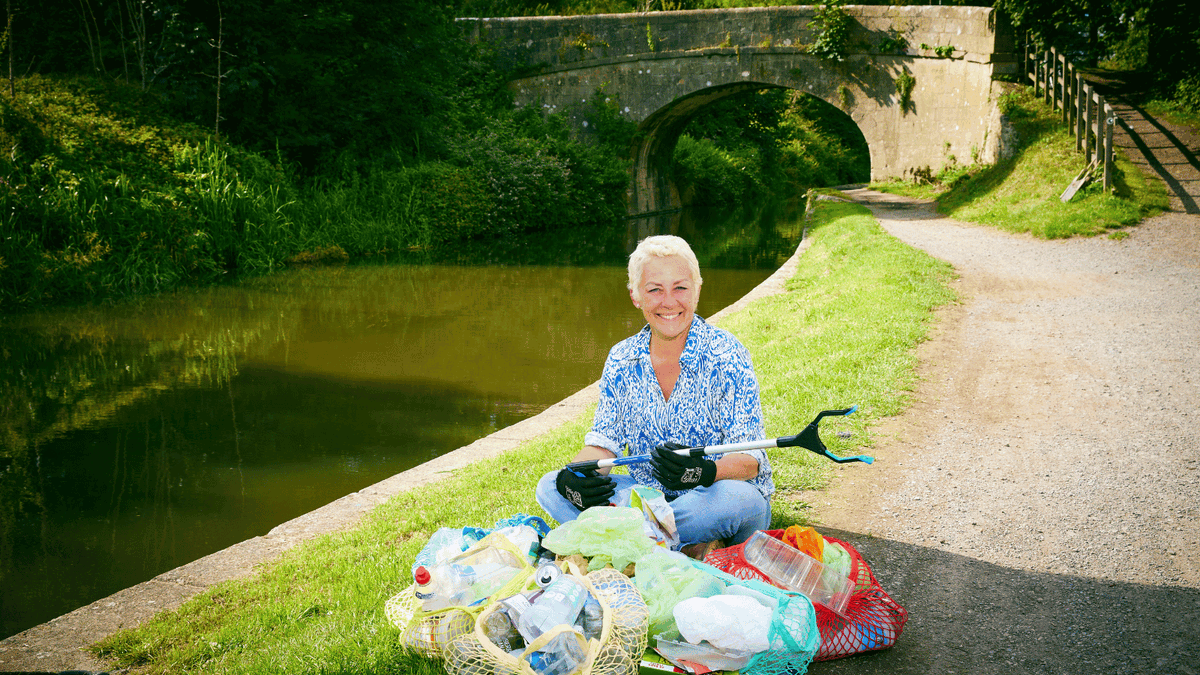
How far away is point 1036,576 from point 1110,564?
0.99ft

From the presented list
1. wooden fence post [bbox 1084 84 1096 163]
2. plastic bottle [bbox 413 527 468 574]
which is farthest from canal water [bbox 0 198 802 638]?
wooden fence post [bbox 1084 84 1096 163]

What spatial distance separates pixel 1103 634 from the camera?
2609 mm

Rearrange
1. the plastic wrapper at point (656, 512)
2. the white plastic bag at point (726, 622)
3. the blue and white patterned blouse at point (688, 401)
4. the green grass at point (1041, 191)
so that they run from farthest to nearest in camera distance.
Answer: the green grass at point (1041, 191), the blue and white patterned blouse at point (688, 401), the plastic wrapper at point (656, 512), the white plastic bag at point (726, 622)

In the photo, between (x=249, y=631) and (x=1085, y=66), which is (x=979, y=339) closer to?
(x=249, y=631)

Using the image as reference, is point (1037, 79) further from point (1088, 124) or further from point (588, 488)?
point (588, 488)

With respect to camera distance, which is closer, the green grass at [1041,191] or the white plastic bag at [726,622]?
the white plastic bag at [726,622]

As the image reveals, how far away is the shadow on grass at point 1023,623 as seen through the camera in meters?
2.47

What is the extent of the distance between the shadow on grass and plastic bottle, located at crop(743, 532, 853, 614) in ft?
0.60

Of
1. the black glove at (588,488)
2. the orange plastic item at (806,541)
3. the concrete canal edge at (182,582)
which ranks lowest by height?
the concrete canal edge at (182,582)

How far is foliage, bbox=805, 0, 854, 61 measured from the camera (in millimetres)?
19812

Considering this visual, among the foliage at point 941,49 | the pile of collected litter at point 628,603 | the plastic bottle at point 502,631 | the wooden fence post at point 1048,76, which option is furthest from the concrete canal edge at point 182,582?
the foliage at point 941,49

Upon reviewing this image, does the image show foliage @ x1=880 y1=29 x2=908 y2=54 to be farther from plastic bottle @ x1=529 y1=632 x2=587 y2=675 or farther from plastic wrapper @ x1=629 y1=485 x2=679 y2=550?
plastic bottle @ x1=529 y1=632 x2=587 y2=675

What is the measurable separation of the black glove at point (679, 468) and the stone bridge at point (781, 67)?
54.6 ft

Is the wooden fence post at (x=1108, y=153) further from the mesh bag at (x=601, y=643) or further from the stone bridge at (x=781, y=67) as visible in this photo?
the mesh bag at (x=601, y=643)
